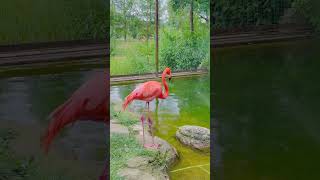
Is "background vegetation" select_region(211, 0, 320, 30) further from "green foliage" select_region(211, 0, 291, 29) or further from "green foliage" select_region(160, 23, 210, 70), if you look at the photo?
"green foliage" select_region(160, 23, 210, 70)

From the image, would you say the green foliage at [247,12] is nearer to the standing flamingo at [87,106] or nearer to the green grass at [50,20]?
the green grass at [50,20]

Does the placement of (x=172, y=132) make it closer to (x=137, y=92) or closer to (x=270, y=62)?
(x=137, y=92)

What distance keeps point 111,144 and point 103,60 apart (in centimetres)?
68

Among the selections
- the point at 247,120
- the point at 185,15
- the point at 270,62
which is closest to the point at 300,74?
the point at 270,62

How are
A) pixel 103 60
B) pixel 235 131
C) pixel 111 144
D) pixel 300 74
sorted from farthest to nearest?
pixel 300 74 → pixel 235 131 → pixel 103 60 → pixel 111 144

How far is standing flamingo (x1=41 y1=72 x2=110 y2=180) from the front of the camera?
3492mm

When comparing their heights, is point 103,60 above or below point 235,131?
above

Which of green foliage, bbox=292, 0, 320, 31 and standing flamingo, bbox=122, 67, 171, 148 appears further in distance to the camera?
green foliage, bbox=292, 0, 320, 31

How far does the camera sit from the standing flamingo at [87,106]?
11.5 ft

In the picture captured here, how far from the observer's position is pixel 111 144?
338cm

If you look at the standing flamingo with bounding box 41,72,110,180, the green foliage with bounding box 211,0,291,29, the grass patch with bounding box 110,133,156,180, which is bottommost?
the grass patch with bounding box 110,133,156,180

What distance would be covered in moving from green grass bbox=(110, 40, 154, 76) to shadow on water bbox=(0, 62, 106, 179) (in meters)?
0.35

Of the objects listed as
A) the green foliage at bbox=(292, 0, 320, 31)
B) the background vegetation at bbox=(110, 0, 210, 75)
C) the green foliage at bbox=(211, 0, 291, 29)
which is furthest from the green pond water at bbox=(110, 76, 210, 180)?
the green foliage at bbox=(292, 0, 320, 31)

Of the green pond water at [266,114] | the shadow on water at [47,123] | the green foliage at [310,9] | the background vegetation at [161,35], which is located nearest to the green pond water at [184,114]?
the background vegetation at [161,35]
